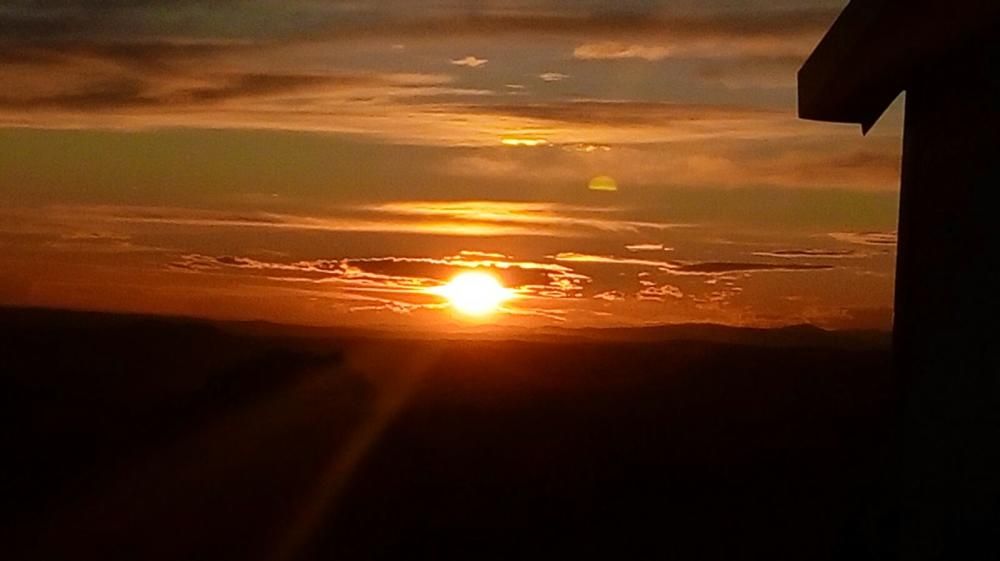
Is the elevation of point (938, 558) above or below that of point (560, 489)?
above

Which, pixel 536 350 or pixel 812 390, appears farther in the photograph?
pixel 536 350

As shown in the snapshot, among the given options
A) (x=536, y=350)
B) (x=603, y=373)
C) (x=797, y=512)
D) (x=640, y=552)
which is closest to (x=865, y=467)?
(x=640, y=552)

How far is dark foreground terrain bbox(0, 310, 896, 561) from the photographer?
989 centimetres

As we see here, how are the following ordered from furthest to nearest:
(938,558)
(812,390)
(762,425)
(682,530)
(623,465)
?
(812,390)
(762,425)
(623,465)
(682,530)
(938,558)

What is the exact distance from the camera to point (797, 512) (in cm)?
1046

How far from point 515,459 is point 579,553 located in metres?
3.43

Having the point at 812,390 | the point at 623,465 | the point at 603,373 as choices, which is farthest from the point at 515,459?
the point at 603,373

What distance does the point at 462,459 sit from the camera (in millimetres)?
12953

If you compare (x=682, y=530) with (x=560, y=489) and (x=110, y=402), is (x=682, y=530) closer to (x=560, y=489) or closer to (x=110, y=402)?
(x=560, y=489)

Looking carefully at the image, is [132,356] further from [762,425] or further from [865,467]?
[865,467]

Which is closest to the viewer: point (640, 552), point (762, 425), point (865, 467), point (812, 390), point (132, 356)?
point (865, 467)

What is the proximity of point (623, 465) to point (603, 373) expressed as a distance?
249 inches

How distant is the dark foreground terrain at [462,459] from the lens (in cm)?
989

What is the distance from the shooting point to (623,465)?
12555mm
